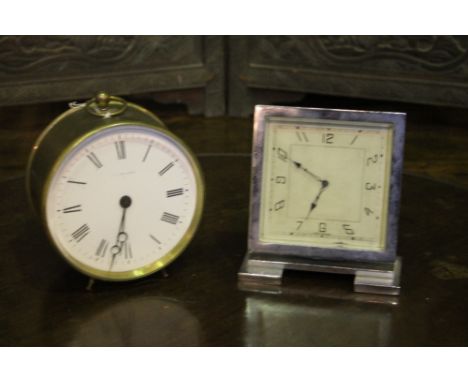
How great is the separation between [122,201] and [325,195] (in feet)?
1.05

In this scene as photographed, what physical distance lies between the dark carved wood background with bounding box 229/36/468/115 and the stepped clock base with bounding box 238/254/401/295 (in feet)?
4.30

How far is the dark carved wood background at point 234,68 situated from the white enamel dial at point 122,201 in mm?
1386

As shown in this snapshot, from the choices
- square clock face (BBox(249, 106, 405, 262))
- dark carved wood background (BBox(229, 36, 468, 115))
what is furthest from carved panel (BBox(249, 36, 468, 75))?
square clock face (BBox(249, 106, 405, 262))

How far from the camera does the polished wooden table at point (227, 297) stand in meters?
1.21

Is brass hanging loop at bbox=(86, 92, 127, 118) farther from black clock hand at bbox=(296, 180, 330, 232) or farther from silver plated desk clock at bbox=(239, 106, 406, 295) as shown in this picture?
black clock hand at bbox=(296, 180, 330, 232)

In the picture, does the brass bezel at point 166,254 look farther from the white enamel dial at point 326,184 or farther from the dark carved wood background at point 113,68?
the dark carved wood background at point 113,68

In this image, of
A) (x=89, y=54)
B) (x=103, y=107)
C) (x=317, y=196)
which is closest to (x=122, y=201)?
(x=103, y=107)

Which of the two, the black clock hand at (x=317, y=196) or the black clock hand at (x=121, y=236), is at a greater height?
the black clock hand at (x=317, y=196)

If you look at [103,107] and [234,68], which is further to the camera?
[234,68]

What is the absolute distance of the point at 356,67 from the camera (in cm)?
267

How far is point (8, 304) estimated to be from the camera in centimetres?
129

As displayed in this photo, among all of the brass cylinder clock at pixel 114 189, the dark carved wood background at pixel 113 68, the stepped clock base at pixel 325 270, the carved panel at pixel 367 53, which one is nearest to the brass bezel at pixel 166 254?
the brass cylinder clock at pixel 114 189

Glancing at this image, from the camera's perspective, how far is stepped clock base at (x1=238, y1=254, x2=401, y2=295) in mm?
1343

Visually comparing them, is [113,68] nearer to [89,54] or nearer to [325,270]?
[89,54]
